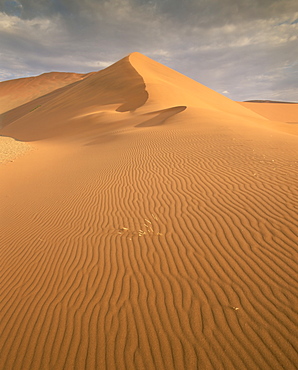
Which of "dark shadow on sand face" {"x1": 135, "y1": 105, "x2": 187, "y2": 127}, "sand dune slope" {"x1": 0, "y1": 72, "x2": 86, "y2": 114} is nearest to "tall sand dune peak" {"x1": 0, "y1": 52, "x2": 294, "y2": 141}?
"dark shadow on sand face" {"x1": 135, "y1": 105, "x2": 187, "y2": 127}

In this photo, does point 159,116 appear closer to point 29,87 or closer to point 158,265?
point 158,265

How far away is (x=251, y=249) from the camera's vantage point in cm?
354

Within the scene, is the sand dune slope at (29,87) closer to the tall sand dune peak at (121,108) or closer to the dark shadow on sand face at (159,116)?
the tall sand dune peak at (121,108)

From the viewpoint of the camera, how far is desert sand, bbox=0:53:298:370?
8.16ft

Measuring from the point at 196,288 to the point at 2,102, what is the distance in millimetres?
82200

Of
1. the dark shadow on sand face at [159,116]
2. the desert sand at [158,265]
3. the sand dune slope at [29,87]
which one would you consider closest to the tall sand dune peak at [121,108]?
the dark shadow on sand face at [159,116]

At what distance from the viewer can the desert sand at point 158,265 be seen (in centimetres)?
249

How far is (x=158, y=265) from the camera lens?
3570 millimetres

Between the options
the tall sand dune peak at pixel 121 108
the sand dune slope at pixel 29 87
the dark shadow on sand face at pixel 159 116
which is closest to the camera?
the dark shadow on sand face at pixel 159 116

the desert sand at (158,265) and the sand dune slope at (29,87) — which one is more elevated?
the sand dune slope at (29,87)

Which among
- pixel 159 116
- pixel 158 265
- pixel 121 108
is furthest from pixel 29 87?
pixel 158 265

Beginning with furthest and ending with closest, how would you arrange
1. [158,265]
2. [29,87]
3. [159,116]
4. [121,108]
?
[29,87]
[121,108]
[159,116]
[158,265]

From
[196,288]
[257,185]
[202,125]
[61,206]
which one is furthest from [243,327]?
[202,125]

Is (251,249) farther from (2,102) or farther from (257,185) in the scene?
(2,102)
